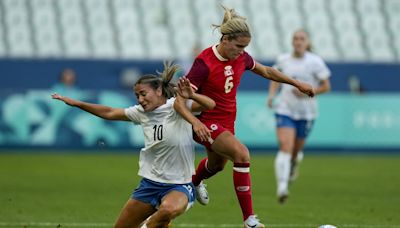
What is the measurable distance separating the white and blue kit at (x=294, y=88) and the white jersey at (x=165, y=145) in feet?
17.4

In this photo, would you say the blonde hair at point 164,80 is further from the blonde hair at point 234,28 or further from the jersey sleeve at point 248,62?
the jersey sleeve at point 248,62

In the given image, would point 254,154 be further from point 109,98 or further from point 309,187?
point 309,187

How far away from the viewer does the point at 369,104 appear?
22.7 meters

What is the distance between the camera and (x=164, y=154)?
866 cm

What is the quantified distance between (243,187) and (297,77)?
4796mm

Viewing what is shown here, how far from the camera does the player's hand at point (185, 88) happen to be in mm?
8438

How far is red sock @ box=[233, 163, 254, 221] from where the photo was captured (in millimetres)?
9414

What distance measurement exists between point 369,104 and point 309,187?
7.34 meters

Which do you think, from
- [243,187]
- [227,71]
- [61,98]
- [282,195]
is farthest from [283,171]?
[61,98]

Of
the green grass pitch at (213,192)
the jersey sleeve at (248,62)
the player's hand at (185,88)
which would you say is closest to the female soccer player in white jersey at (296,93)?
the green grass pitch at (213,192)

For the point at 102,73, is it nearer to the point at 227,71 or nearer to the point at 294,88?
the point at 294,88

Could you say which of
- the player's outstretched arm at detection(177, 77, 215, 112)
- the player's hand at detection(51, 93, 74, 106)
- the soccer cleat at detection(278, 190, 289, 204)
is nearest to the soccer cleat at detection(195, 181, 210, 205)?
the player's outstretched arm at detection(177, 77, 215, 112)

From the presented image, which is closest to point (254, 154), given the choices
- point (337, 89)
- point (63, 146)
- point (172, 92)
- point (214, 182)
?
point (337, 89)

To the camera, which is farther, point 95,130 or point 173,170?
point 95,130
